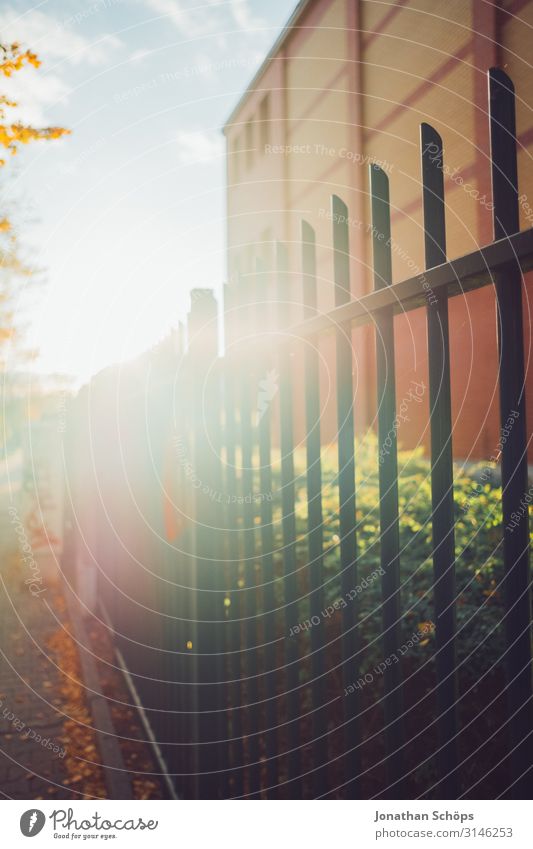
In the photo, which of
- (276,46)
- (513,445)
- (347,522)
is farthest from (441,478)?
(276,46)

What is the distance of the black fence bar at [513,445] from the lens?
97 centimetres

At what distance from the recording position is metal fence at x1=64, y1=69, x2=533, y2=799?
1.00m

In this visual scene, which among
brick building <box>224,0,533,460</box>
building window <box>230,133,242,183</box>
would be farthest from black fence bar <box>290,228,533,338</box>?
building window <box>230,133,242,183</box>

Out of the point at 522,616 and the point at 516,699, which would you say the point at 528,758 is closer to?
the point at 516,699

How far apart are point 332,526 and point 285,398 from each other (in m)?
1.83

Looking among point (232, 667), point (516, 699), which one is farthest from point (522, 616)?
point (232, 667)

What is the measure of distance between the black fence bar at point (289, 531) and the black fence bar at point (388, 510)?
453mm

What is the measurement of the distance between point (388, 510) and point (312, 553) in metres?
0.38

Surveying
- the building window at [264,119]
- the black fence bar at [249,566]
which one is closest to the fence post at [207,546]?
the black fence bar at [249,566]

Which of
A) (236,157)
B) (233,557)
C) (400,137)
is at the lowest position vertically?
(233,557)

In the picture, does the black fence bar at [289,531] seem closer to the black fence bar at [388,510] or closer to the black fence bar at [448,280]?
the black fence bar at [448,280]

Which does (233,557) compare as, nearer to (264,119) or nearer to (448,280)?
(448,280)

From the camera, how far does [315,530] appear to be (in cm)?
155

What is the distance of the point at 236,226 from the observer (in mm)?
18328
